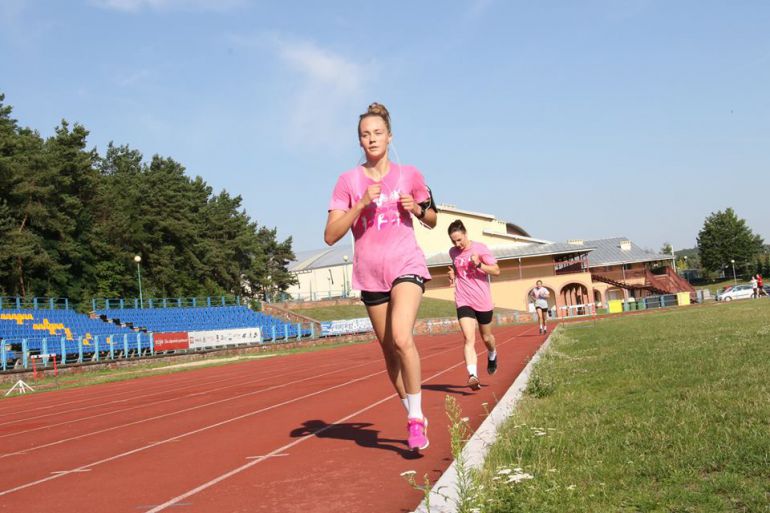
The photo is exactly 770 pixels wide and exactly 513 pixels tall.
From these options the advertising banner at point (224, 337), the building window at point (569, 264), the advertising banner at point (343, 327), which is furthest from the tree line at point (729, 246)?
the advertising banner at point (224, 337)

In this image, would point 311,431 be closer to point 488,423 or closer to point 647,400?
point 488,423

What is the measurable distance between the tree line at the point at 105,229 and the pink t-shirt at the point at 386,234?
3704 centimetres

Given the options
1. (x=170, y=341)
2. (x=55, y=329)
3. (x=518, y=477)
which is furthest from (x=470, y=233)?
(x=518, y=477)

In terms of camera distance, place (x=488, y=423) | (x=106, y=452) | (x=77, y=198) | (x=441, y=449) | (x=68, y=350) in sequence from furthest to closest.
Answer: (x=77, y=198)
(x=68, y=350)
(x=106, y=452)
(x=488, y=423)
(x=441, y=449)

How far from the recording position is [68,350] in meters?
27.9

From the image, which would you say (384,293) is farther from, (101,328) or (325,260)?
(325,260)

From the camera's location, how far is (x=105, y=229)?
1924 inches

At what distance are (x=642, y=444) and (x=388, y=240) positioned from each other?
1896 mm

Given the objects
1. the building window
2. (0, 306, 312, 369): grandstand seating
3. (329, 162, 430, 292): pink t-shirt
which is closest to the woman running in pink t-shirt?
(329, 162, 430, 292): pink t-shirt

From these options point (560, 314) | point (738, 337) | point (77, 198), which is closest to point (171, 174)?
point (77, 198)

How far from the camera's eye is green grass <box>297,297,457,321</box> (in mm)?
54312

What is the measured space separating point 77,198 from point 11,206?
4003mm

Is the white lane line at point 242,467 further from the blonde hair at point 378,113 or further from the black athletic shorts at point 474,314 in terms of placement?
the blonde hair at point 378,113

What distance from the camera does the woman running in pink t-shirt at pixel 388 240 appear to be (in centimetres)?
462
